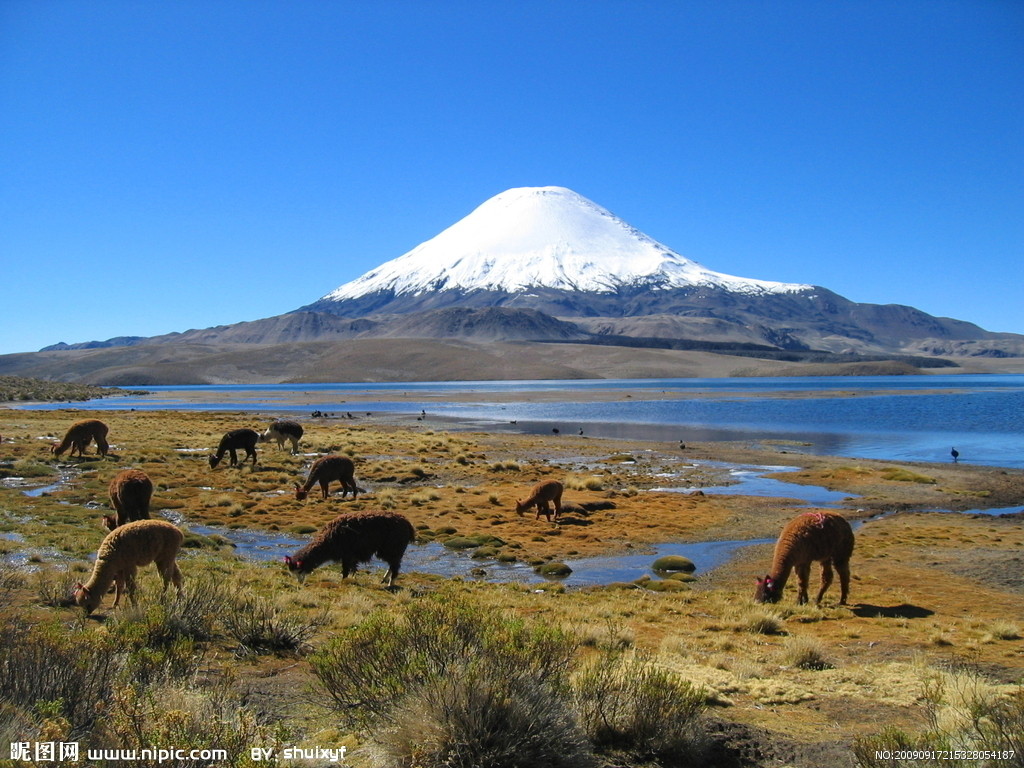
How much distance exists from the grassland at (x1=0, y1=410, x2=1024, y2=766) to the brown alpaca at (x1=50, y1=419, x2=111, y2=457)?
60 cm

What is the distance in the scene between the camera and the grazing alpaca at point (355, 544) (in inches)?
420

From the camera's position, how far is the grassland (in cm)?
475

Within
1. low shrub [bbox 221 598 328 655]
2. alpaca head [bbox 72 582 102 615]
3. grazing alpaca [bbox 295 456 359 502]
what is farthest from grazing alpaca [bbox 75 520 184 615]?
grazing alpaca [bbox 295 456 359 502]

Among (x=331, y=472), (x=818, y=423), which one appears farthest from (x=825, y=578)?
(x=818, y=423)

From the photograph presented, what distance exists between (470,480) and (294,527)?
33.7 ft

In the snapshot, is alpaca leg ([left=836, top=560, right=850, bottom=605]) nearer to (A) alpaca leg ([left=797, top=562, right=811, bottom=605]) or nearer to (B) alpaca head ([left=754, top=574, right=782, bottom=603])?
(A) alpaca leg ([left=797, top=562, right=811, bottom=605])

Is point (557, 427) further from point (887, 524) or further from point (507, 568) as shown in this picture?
point (507, 568)

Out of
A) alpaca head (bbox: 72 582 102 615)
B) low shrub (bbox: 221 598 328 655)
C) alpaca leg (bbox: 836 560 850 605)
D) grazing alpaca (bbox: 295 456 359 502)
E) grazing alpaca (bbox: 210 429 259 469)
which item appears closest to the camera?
low shrub (bbox: 221 598 328 655)

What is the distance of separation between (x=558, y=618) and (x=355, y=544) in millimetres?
3583

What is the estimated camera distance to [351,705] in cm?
488

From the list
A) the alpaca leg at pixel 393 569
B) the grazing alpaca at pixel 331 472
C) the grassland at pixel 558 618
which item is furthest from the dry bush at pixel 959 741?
the grazing alpaca at pixel 331 472

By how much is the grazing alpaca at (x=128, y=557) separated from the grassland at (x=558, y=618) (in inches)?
10.3

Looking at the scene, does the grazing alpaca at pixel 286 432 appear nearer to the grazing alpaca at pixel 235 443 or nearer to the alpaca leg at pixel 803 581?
the grazing alpaca at pixel 235 443

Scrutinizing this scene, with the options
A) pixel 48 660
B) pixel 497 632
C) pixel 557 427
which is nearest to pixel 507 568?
pixel 497 632
